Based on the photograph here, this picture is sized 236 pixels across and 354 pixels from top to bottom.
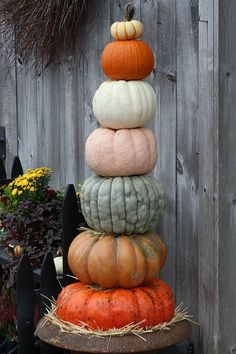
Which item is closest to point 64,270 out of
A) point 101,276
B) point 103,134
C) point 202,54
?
point 101,276

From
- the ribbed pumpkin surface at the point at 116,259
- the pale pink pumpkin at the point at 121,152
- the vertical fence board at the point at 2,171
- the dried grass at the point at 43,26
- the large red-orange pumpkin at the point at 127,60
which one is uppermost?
the dried grass at the point at 43,26

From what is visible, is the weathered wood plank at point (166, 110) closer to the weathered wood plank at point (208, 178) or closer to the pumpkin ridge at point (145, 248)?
the weathered wood plank at point (208, 178)

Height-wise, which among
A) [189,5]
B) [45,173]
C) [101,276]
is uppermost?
[189,5]

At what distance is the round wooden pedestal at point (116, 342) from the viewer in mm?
3326

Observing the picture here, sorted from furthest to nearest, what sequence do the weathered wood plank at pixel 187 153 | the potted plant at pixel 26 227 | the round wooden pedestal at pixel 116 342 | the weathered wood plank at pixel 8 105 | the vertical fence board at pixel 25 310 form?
the weathered wood plank at pixel 8 105, the potted plant at pixel 26 227, the vertical fence board at pixel 25 310, the weathered wood plank at pixel 187 153, the round wooden pedestal at pixel 116 342

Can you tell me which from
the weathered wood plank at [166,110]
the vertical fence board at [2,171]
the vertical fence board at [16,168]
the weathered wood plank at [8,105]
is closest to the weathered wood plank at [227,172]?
the weathered wood plank at [166,110]

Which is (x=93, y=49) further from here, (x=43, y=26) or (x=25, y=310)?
(x=25, y=310)

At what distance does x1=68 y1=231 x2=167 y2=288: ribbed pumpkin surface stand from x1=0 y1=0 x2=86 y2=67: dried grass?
166 centimetres

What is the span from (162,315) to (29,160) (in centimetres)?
236

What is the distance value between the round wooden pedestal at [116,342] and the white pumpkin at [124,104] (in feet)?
3.24

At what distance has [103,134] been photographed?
3.58 metres

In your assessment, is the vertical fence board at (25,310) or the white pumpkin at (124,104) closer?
the white pumpkin at (124,104)

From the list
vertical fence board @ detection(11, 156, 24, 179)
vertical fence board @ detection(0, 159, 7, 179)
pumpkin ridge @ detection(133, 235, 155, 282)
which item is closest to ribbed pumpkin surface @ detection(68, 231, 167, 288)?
pumpkin ridge @ detection(133, 235, 155, 282)

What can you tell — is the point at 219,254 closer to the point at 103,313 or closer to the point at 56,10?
the point at 103,313
